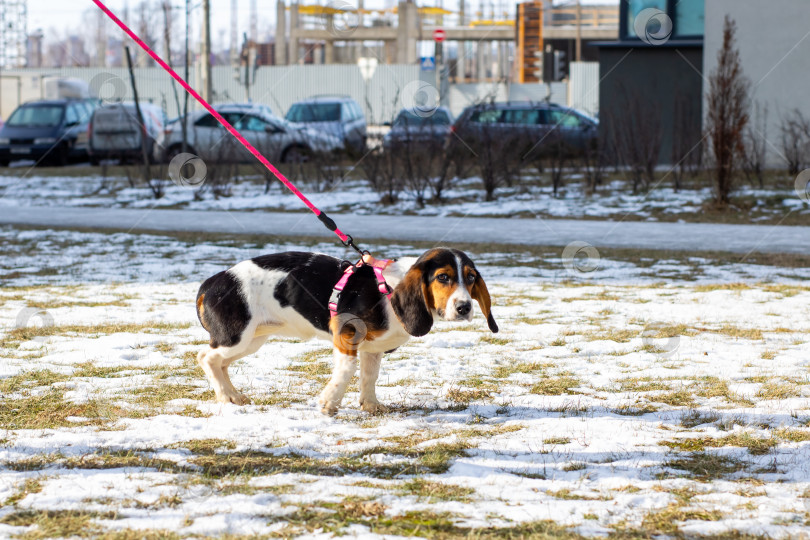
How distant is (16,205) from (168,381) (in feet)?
45.0

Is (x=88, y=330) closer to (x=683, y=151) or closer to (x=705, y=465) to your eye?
(x=705, y=465)

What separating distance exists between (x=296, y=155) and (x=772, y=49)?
9547 mm

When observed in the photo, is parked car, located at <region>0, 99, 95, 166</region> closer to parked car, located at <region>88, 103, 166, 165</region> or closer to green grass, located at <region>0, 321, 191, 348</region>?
parked car, located at <region>88, 103, 166, 165</region>

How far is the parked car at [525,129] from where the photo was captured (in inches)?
640

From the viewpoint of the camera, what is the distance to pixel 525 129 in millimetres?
17922

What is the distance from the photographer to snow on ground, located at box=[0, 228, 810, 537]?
10.5ft

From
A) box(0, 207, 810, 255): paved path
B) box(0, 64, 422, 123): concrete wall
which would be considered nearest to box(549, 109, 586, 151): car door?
box(0, 207, 810, 255): paved path

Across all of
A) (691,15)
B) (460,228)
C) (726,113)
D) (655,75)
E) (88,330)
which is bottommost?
(88,330)

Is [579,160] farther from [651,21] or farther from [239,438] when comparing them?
[239,438]

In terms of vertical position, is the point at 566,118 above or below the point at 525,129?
above

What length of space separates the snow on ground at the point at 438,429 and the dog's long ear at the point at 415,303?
0.46 m

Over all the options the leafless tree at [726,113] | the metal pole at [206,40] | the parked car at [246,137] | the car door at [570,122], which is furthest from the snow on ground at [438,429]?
the metal pole at [206,40]

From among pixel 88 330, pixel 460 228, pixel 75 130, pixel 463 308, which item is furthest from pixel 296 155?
pixel 463 308

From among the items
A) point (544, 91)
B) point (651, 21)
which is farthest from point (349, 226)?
point (544, 91)
